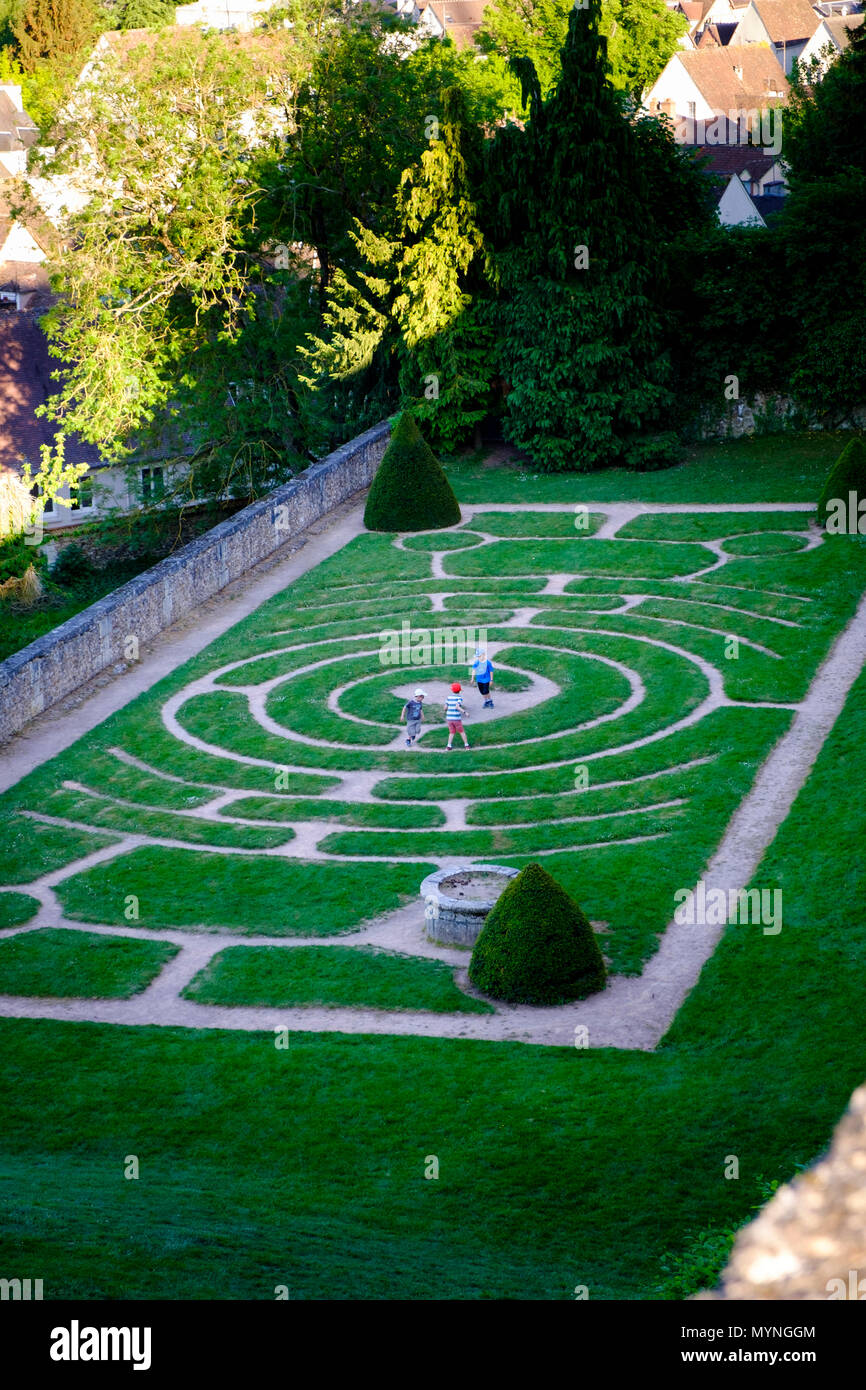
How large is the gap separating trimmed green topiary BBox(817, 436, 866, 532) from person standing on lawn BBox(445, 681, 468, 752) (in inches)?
655

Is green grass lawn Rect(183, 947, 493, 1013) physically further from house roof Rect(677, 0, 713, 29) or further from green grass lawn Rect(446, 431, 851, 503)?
house roof Rect(677, 0, 713, 29)

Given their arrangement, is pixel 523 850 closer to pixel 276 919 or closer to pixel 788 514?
pixel 276 919

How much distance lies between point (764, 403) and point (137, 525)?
24.5 meters

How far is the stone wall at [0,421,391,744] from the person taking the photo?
117ft

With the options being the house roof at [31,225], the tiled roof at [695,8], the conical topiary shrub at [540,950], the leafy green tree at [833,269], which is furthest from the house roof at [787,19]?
the conical topiary shrub at [540,950]

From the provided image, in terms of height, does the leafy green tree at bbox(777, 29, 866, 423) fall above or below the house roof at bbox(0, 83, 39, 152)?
below

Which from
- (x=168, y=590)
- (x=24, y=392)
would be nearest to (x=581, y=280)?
(x=168, y=590)

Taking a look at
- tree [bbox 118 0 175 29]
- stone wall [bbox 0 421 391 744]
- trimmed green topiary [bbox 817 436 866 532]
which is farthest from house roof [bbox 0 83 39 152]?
trimmed green topiary [bbox 817 436 866 532]

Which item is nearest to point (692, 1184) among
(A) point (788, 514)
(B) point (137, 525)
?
(A) point (788, 514)

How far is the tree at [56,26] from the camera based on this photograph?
359 feet

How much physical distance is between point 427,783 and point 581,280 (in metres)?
27.6

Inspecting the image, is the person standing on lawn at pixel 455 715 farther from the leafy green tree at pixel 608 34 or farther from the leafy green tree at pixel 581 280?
the leafy green tree at pixel 608 34

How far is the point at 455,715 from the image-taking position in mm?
31500

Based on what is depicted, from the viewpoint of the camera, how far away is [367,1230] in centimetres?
1584
